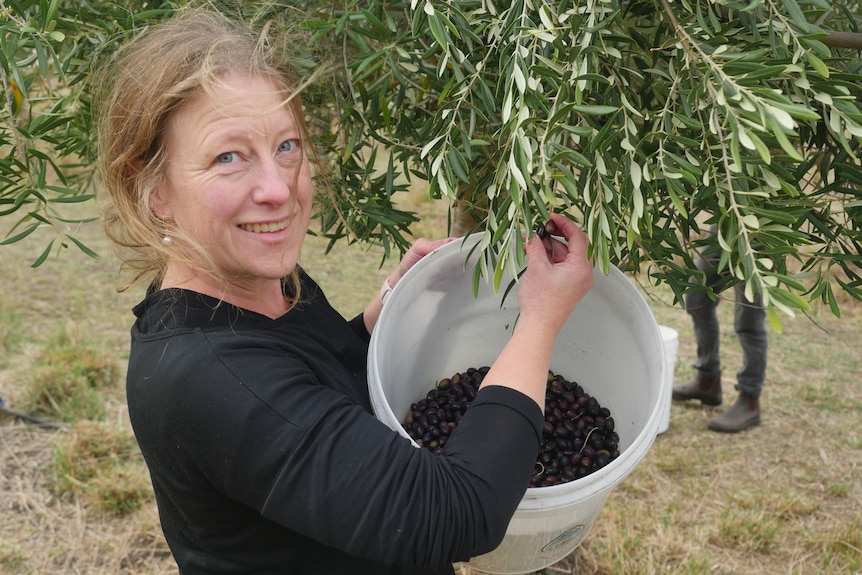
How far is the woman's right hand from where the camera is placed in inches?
52.8

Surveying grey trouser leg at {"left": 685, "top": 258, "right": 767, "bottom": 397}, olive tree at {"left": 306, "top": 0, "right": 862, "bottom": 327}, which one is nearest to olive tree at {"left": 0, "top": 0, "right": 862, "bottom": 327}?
olive tree at {"left": 306, "top": 0, "right": 862, "bottom": 327}

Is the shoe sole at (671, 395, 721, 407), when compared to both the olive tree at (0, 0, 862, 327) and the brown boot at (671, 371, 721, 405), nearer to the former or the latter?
the brown boot at (671, 371, 721, 405)

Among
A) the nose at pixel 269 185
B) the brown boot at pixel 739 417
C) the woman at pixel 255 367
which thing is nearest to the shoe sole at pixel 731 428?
the brown boot at pixel 739 417

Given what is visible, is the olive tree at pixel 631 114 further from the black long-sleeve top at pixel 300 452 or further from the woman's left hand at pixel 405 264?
the black long-sleeve top at pixel 300 452

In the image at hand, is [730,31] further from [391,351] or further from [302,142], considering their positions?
[391,351]

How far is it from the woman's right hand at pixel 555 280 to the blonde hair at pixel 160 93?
45 cm

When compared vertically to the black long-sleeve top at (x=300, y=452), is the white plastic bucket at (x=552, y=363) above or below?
below

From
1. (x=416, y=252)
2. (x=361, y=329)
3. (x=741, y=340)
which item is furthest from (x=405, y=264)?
(x=741, y=340)

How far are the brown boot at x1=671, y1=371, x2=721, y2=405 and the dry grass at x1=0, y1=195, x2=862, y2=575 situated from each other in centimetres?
7

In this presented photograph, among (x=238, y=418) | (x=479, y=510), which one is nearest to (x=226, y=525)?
(x=238, y=418)

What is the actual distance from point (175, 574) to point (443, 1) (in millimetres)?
2384

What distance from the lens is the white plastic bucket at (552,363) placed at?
1.43m

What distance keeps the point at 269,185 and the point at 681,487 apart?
9.37 ft

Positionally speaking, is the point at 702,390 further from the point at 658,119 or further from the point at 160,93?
the point at 160,93
